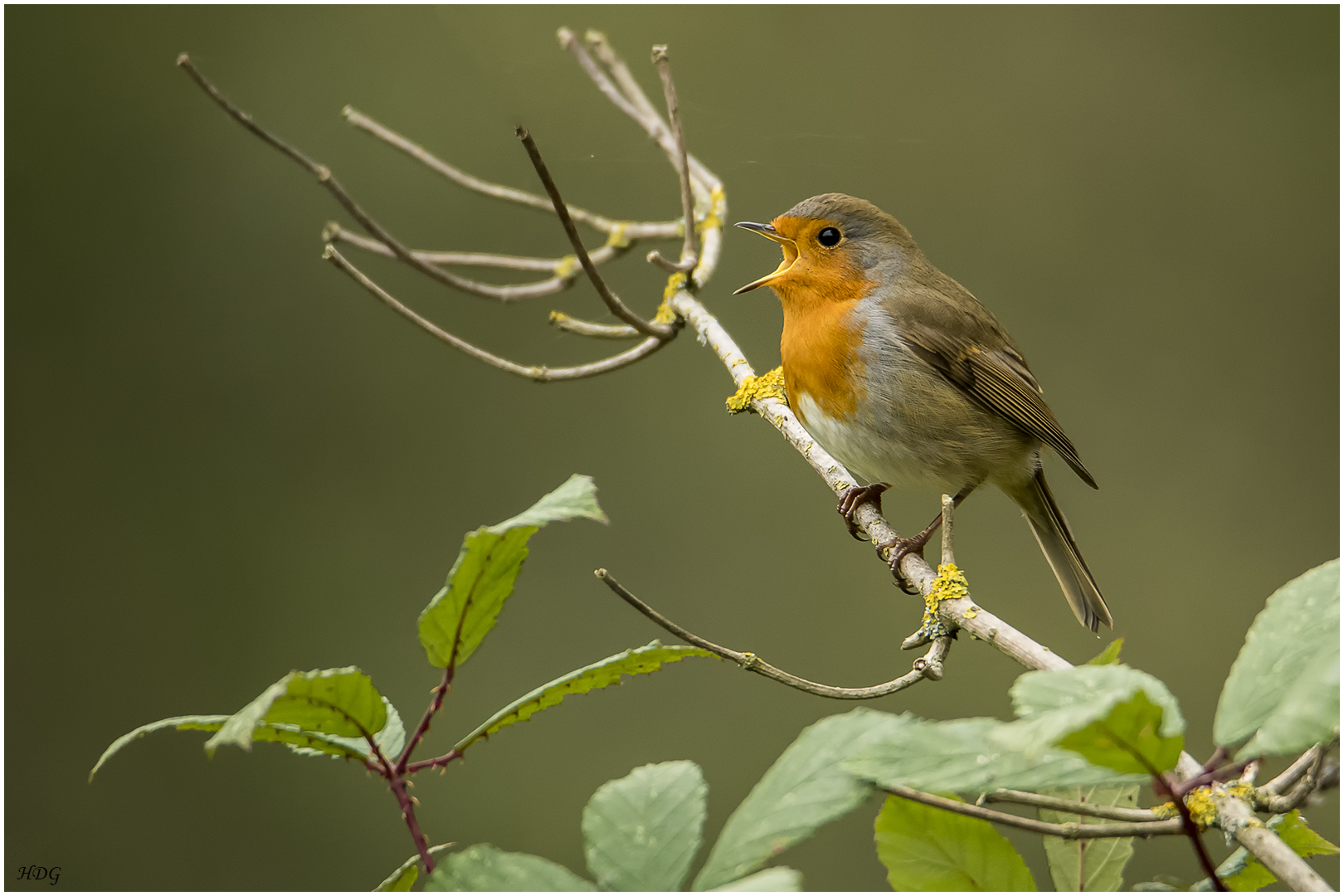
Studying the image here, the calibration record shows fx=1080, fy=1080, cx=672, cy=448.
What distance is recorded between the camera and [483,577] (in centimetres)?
81

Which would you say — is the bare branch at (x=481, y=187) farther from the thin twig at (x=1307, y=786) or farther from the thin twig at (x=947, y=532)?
the thin twig at (x=1307, y=786)

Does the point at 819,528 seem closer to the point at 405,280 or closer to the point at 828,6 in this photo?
the point at 405,280

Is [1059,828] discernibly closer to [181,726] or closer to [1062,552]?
[181,726]

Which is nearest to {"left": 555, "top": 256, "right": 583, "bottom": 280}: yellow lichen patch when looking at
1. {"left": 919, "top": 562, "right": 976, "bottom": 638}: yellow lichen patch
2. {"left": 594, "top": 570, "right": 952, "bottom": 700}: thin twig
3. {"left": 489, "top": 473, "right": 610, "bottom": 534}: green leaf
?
{"left": 919, "top": 562, "right": 976, "bottom": 638}: yellow lichen patch

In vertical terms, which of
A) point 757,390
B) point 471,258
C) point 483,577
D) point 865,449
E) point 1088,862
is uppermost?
point 471,258

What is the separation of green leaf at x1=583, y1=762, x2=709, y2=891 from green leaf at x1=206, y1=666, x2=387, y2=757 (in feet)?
0.61

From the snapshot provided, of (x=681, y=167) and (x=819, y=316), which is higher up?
(x=681, y=167)

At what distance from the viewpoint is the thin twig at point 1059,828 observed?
0.72m

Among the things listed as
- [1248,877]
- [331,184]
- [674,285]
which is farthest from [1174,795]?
[674,285]

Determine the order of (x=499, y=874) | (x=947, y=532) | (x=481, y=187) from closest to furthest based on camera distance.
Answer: (x=499, y=874) → (x=947, y=532) → (x=481, y=187)

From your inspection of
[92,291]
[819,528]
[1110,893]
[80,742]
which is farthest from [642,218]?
[1110,893]

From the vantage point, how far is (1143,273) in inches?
235

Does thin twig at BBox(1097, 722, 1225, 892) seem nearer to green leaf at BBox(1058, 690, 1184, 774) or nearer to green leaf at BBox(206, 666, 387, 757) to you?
green leaf at BBox(1058, 690, 1184, 774)

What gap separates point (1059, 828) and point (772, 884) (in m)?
0.30
